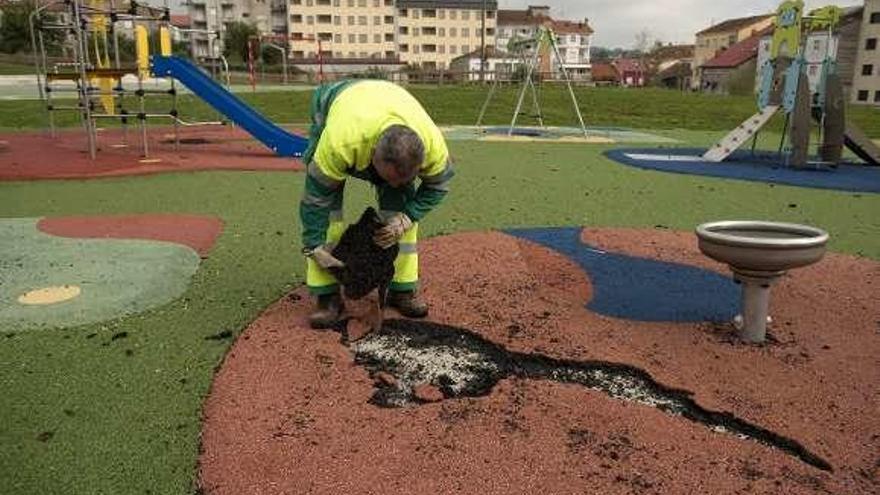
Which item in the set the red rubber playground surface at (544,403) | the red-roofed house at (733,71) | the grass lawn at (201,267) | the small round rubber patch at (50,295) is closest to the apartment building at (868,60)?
the red-roofed house at (733,71)

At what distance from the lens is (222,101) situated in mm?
9312

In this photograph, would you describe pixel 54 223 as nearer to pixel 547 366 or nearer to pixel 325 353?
pixel 325 353

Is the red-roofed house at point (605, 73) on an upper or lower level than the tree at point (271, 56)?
lower

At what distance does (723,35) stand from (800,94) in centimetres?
8649

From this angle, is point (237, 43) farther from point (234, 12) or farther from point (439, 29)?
point (439, 29)

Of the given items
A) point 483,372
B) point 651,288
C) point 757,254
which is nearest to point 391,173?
point 483,372

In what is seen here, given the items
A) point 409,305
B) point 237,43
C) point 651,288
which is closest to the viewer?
point 409,305

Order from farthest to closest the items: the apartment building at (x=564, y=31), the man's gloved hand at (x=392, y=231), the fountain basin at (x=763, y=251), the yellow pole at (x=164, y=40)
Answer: the apartment building at (x=564, y=31)
the yellow pole at (x=164, y=40)
the man's gloved hand at (x=392, y=231)
the fountain basin at (x=763, y=251)

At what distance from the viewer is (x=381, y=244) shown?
11.0 feet

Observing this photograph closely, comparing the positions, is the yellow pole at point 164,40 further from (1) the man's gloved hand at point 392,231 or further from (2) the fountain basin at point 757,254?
(2) the fountain basin at point 757,254

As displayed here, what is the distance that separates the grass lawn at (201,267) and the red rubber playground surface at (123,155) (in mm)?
482

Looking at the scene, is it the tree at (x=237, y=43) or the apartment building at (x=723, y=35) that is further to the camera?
the apartment building at (x=723, y=35)

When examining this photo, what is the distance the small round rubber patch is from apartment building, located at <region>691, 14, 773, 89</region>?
273ft

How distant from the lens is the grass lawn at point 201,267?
2354mm
